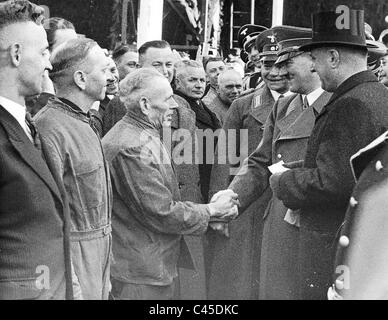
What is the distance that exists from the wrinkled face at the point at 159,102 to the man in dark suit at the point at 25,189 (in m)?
1.27

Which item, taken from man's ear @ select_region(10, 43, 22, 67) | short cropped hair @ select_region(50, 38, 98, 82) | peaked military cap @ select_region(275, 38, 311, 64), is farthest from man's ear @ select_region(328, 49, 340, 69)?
man's ear @ select_region(10, 43, 22, 67)

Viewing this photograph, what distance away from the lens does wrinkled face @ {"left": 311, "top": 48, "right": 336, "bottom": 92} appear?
4855 millimetres

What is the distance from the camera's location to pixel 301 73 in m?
5.65

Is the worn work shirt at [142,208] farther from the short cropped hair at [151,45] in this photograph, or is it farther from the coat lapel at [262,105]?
the short cropped hair at [151,45]

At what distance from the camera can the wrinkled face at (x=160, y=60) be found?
6.89 metres

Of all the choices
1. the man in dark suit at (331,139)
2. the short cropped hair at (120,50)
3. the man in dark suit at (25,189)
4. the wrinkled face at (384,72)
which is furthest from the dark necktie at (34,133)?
the wrinkled face at (384,72)

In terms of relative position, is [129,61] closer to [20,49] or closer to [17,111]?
[20,49]

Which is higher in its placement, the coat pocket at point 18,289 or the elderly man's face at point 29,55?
the elderly man's face at point 29,55

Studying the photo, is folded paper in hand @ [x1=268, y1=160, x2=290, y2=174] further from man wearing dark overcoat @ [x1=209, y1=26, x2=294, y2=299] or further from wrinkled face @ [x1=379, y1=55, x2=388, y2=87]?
wrinkled face @ [x1=379, y1=55, x2=388, y2=87]

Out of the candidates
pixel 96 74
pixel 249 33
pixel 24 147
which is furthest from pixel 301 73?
pixel 249 33

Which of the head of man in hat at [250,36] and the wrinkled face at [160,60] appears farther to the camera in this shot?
the head of man in hat at [250,36]

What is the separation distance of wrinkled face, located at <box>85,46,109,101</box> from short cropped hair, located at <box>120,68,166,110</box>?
0.42 m

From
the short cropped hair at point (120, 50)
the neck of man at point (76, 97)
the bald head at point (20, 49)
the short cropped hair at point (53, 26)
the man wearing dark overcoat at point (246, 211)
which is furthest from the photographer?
the short cropped hair at point (120, 50)
